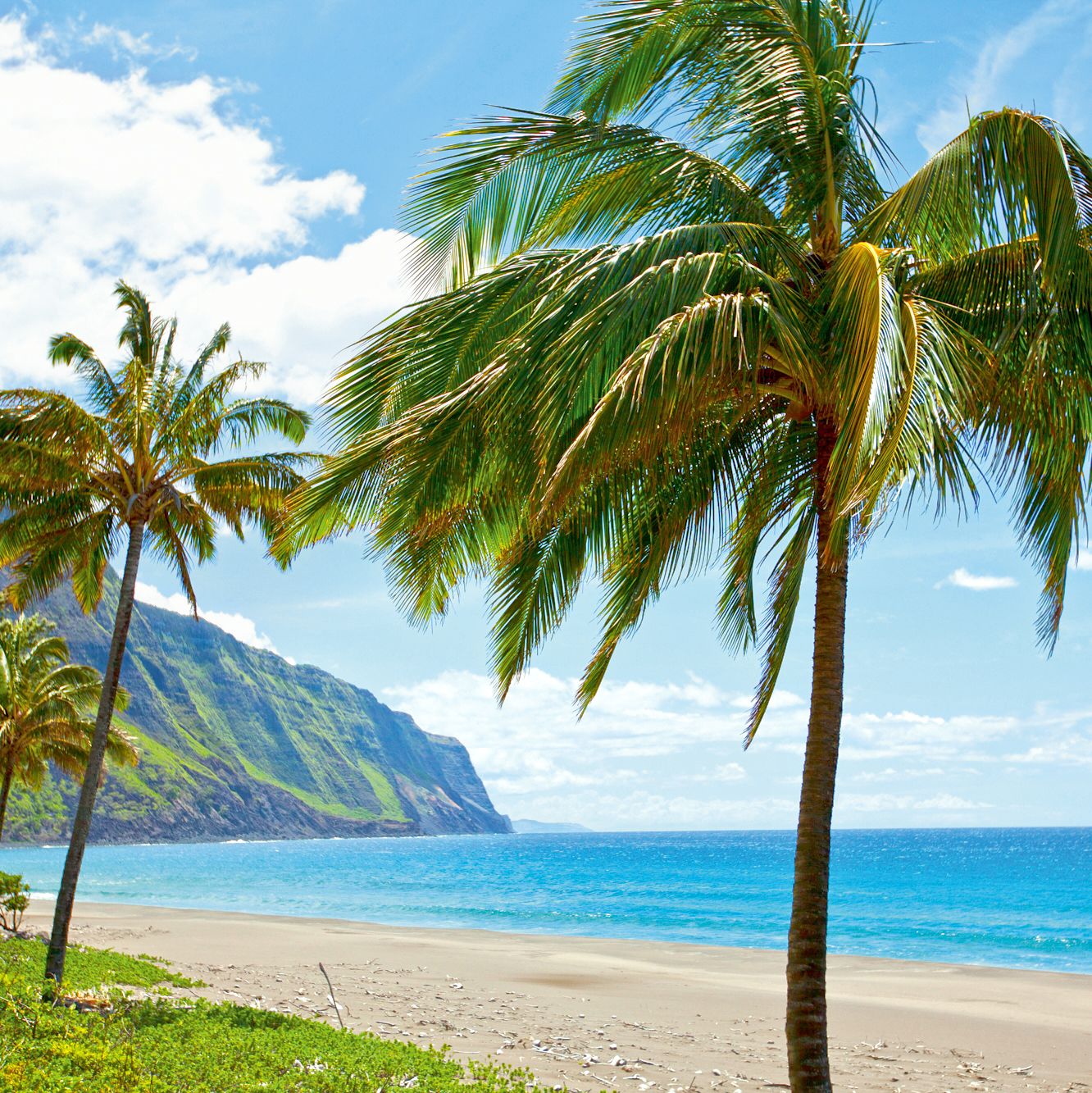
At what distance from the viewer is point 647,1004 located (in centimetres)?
1541

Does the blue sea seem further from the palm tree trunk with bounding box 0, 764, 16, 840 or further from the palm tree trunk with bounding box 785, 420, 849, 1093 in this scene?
the palm tree trunk with bounding box 785, 420, 849, 1093

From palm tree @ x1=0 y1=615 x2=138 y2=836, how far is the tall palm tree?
18.2 m

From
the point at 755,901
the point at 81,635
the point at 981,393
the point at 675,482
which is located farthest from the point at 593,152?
the point at 81,635

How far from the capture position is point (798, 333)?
4.82 metres

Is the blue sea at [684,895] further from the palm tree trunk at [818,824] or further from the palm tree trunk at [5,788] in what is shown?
the palm tree trunk at [818,824]

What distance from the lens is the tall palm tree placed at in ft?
15.3

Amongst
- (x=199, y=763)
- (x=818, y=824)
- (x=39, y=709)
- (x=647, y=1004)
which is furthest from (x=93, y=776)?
(x=199, y=763)

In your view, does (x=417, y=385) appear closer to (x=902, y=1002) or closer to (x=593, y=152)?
(x=593, y=152)

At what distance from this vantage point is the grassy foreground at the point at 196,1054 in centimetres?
551

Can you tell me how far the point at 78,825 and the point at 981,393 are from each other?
1031 cm

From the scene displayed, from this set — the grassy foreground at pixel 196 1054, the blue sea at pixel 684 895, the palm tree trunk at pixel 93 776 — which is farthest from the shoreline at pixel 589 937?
the palm tree trunk at pixel 93 776

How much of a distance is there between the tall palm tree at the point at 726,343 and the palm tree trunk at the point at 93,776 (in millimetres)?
5905

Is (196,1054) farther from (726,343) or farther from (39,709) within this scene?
(39,709)

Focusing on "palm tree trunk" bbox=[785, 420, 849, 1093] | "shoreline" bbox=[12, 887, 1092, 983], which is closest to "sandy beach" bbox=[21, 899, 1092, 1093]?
"shoreline" bbox=[12, 887, 1092, 983]
